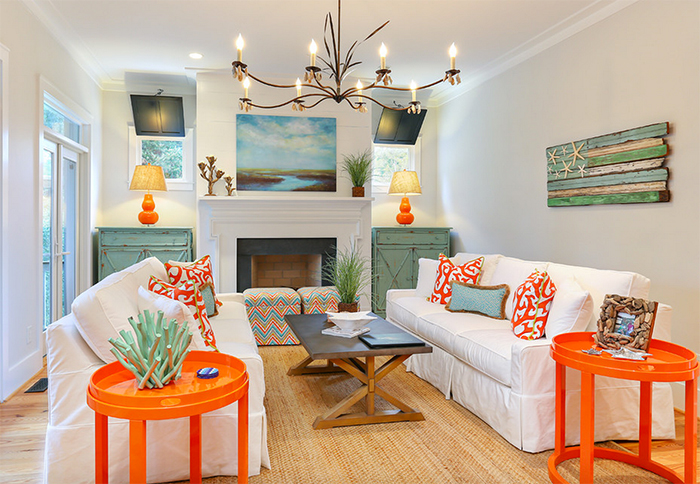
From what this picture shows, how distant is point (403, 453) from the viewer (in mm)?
2504

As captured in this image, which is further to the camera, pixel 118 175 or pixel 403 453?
pixel 118 175

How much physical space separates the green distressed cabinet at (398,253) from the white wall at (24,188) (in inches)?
135

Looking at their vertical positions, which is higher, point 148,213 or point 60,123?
point 60,123

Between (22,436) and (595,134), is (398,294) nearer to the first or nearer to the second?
(595,134)

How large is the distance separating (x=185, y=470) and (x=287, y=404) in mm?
1017

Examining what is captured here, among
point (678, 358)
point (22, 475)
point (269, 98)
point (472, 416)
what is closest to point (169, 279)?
point (22, 475)

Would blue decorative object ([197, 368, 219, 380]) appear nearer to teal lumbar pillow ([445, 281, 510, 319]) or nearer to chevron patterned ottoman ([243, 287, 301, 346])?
teal lumbar pillow ([445, 281, 510, 319])

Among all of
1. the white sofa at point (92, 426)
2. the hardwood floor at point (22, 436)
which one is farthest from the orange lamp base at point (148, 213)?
the white sofa at point (92, 426)

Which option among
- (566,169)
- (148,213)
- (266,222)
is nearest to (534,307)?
(566,169)

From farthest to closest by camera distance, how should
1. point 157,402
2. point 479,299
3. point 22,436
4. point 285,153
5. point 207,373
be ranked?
point 285,153 < point 479,299 < point 22,436 < point 207,373 < point 157,402

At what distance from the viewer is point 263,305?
4.80 m

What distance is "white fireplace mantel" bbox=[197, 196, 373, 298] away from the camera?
548 cm

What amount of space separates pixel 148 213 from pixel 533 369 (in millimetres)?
4579

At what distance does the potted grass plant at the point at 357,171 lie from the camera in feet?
18.8
